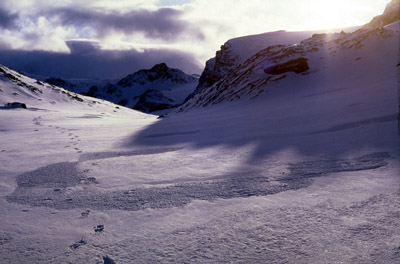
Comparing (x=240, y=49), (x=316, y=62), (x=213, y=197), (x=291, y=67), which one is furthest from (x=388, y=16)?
(x=213, y=197)

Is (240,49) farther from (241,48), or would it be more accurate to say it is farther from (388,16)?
(388,16)

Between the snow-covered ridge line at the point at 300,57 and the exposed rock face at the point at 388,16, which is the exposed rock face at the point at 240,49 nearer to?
the exposed rock face at the point at 388,16

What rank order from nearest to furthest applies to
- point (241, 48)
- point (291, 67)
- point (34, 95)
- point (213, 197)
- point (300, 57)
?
point (213, 197) → point (291, 67) → point (300, 57) → point (34, 95) → point (241, 48)

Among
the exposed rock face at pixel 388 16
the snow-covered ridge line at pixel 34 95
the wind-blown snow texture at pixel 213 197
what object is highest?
the exposed rock face at pixel 388 16

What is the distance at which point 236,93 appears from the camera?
2077 cm

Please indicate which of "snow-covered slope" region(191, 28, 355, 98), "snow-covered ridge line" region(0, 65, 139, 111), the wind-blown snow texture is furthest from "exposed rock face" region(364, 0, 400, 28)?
the wind-blown snow texture

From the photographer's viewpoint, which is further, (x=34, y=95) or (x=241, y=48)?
(x=241, y=48)

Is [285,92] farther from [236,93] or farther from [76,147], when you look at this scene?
[76,147]

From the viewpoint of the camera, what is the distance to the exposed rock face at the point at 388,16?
1708 inches

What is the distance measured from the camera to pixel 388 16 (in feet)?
146

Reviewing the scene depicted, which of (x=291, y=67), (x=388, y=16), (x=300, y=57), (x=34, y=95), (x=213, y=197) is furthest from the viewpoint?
(x=388, y=16)

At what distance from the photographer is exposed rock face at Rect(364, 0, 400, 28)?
43372 millimetres

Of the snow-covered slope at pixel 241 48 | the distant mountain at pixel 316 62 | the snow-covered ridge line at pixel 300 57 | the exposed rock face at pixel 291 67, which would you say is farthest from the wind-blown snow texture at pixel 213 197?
the snow-covered slope at pixel 241 48

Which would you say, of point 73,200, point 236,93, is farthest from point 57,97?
point 73,200
